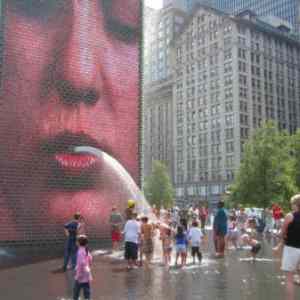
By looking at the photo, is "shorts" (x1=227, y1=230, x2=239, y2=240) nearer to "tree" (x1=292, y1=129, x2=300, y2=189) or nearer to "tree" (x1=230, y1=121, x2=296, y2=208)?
"tree" (x1=230, y1=121, x2=296, y2=208)

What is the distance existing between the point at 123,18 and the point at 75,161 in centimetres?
759

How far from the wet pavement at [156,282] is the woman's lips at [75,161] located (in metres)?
5.66

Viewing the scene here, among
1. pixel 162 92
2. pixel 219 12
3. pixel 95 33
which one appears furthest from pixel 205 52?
pixel 95 33

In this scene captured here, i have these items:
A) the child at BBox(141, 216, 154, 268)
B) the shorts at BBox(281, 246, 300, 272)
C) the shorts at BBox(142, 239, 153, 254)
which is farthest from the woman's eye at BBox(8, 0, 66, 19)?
the shorts at BBox(281, 246, 300, 272)

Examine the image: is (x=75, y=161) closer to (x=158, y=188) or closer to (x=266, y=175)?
(x=266, y=175)

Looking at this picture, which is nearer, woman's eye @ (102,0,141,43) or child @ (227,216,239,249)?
child @ (227,216,239,249)

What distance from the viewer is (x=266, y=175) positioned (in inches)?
1848

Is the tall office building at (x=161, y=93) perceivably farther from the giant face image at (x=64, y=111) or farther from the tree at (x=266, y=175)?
the giant face image at (x=64, y=111)

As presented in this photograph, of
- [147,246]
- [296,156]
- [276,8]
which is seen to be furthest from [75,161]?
[276,8]

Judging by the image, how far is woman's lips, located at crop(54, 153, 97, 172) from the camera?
20.3m

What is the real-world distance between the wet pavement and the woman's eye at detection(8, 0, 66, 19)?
10728 millimetres

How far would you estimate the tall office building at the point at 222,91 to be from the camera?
96.3 meters

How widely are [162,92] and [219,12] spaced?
93.1ft

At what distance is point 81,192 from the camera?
20.7 meters
